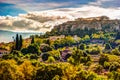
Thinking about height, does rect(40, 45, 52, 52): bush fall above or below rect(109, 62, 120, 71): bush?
below

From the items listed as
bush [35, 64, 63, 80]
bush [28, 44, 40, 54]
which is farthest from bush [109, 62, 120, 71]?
bush [28, 44, 40, 54]

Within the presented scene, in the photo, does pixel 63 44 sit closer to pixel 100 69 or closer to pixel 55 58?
pixel 55 58

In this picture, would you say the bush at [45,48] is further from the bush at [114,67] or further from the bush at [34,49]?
the bush at [114,67]

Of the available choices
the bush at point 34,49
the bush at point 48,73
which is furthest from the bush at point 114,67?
the bush at point 34,49

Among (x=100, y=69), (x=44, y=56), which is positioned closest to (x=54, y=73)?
(x=100, y=69)

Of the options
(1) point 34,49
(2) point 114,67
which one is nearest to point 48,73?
(2) point 114,67

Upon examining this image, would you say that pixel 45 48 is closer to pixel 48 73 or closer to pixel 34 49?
pixel 34 49

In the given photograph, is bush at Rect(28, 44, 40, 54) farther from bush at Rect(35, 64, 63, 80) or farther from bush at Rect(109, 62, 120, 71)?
bush at Rect(35, 64, 63, 80)

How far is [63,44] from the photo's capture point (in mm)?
198375

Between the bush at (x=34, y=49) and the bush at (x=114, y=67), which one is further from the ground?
the bush at (x=114, y=67)

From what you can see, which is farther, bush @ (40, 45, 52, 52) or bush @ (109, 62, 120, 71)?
bush @ (40, 45, 52, 52)

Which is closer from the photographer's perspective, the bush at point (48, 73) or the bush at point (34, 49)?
the bush at point (48, 73)

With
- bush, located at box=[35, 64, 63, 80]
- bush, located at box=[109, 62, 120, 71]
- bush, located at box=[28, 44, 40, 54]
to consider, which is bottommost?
bush, located at box=[28, 44, 40, 54]

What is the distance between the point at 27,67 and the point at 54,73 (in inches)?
332
